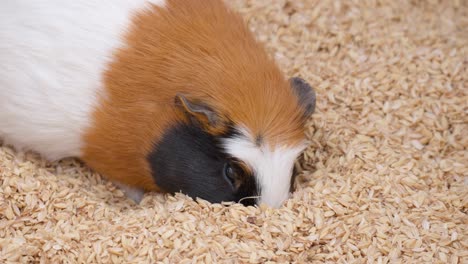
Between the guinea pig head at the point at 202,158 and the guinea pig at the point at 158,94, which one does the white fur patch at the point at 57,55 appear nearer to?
the guinea pig at the point at 158,94

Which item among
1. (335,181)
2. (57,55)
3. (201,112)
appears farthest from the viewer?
(335,181)

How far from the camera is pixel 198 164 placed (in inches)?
115

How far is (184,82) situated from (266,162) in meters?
0.53

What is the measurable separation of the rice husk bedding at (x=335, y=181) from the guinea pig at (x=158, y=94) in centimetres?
16

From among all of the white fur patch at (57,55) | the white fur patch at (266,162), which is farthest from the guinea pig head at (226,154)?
the white fur patch at (57,55)

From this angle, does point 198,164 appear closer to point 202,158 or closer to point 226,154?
point 202,158

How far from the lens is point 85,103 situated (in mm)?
3064

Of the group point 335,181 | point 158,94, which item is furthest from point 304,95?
point 158,94

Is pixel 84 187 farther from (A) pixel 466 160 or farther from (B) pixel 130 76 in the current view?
(A) pixel 466 160

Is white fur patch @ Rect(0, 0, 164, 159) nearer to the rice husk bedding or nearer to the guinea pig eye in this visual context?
the rice husk bedding

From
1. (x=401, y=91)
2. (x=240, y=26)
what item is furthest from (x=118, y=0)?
(x=401, y=91)

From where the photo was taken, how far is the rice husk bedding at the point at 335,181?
2.80 meters

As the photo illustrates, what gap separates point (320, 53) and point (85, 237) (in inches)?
72.8

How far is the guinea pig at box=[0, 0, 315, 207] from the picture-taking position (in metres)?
2.87
